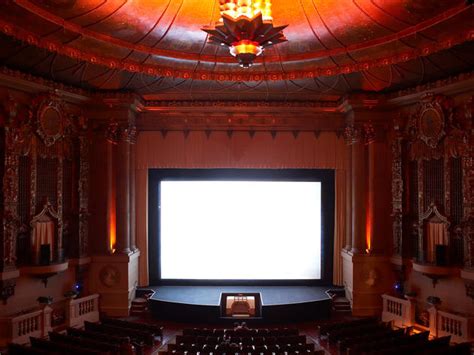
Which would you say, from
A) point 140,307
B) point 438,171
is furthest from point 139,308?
point 438,171

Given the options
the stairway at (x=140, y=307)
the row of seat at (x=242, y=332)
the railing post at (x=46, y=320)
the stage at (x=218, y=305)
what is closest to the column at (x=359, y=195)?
the stage at (x=218, y=305)

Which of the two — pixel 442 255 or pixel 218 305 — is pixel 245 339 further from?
pixel 442 255

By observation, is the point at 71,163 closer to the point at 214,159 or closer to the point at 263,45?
the point at 214,159

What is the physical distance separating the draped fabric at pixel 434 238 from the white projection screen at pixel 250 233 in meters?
3.95

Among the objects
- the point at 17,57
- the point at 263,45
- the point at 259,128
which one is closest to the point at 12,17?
the point at 17,57

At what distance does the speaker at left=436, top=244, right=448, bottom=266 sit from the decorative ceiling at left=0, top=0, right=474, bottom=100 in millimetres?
4414

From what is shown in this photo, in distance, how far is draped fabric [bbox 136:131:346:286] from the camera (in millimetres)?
15414

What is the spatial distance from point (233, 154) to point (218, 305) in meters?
4.96

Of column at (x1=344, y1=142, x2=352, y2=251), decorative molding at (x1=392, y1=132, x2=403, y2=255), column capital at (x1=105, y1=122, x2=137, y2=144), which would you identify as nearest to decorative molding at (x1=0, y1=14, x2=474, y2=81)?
column capital at (x1=105, y1=122, x2=137, y2=144)

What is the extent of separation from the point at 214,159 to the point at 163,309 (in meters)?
5.04

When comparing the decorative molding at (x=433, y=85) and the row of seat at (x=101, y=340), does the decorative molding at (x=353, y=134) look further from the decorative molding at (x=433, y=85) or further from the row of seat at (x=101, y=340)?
the row of seat at (x=101, y=340)

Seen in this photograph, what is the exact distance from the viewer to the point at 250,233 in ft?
51.5

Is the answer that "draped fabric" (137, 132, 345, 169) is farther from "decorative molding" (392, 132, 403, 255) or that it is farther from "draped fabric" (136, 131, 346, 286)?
"decorative molding" (392, 132, 403, 255)

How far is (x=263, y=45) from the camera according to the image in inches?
252
